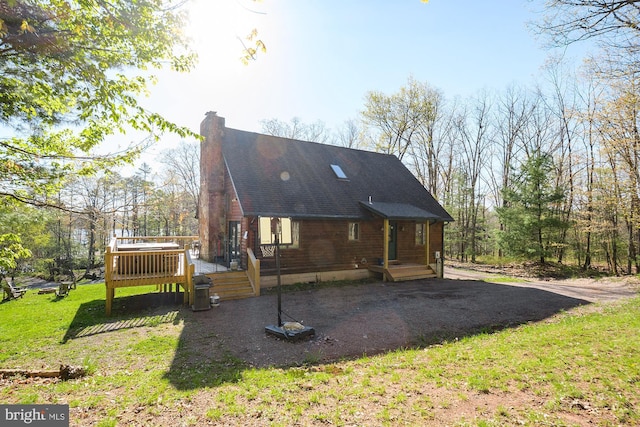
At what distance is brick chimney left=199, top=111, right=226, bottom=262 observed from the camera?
47.3 ft

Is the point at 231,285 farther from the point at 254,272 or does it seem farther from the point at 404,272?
the point at 404,272

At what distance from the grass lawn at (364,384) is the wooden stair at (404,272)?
7.14 meters

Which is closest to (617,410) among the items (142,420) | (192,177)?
(142,420)

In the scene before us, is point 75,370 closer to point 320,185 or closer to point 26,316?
point 26,316

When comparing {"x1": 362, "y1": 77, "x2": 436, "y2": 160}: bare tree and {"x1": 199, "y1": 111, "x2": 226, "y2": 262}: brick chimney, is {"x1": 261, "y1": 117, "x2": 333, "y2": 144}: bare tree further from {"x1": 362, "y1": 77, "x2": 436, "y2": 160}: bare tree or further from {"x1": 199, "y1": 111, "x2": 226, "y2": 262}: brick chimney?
{"x1": 199, "y1": 111, "x2": 226, "y2": 262}: brick chimney

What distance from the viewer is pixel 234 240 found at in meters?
13.9

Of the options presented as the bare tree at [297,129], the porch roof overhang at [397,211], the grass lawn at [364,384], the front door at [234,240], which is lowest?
the grass lawn at [364,384]

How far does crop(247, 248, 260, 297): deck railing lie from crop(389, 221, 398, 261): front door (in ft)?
23.3

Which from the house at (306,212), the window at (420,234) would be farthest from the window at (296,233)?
the window at (420,234)

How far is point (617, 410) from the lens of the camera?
3.70 metres

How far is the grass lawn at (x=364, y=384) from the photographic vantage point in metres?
3.72

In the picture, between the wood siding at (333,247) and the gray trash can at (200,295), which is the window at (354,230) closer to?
the wood siding at (333,247)

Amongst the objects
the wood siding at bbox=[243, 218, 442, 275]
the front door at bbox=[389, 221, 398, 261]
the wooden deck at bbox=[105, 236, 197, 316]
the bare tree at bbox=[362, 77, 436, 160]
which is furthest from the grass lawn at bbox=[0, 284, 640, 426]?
the bare tree at bbox=[362, 77, 436, 160]

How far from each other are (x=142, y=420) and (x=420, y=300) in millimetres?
9014
